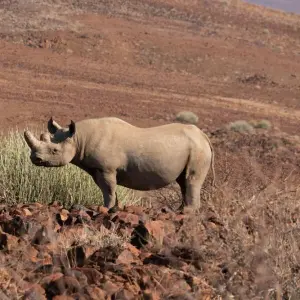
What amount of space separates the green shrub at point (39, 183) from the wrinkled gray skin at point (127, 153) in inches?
35.8

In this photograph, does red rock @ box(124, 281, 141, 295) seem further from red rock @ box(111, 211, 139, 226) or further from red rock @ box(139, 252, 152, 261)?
red rock @ box(111, 211, 139, 226)

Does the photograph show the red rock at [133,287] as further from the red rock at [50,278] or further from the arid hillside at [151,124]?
the red rock at [50,278]

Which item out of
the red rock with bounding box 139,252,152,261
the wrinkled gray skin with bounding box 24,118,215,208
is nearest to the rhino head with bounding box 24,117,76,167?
the wrinkled gray skin with bounding box 24,118,215,208

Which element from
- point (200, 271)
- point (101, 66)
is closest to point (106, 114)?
point (101, 66)

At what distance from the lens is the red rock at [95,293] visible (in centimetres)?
468

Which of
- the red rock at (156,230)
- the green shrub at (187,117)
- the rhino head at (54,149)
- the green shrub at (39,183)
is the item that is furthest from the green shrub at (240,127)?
the red rock at (156,230)

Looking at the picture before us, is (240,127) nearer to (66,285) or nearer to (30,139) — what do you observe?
(30,139)

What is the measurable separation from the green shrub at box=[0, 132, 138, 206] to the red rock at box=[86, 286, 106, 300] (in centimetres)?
460

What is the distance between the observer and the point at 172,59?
131 feet

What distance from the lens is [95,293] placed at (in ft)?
15.5

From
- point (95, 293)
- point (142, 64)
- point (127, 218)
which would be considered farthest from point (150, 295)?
point (142, 64)

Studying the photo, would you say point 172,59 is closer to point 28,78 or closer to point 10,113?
point 28,78

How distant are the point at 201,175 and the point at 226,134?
11.9 m

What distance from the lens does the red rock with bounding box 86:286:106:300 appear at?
15.3ft
